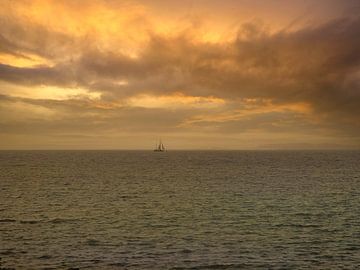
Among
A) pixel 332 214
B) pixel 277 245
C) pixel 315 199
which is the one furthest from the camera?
pixel 315 199

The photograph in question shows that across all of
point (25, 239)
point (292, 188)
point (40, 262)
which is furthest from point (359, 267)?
point (292, 188)

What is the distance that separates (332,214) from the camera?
6244 centimetres

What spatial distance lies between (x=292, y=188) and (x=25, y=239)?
70179 mm

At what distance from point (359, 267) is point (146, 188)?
67.9 m

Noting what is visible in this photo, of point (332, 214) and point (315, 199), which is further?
point (315, 199)

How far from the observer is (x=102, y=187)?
103 m

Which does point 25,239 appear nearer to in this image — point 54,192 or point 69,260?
point 69,260

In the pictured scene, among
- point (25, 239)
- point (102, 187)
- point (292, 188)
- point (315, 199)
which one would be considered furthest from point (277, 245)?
point (102, 187)

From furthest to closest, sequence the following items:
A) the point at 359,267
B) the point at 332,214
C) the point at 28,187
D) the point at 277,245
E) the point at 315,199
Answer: the point at 28,187 < the point at 315,199 < the point at 332,214 < the point at 277,245 < the point at 359,267

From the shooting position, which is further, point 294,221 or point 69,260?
point 294,221

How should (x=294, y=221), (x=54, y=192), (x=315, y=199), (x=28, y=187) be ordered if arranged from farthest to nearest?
1. (x=28, y=187)
2. (x=54, y=192)
3. (x=315, y=199)
4. (x=294, y=221)

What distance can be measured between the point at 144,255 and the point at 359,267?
65.3 ft

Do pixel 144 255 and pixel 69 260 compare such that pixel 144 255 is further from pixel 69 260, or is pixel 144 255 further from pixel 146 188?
pixel 146 188

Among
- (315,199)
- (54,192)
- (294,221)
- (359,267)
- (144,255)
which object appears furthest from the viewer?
(54,192)
